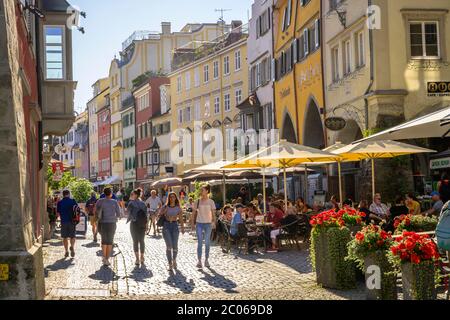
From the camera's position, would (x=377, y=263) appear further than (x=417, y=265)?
Yes

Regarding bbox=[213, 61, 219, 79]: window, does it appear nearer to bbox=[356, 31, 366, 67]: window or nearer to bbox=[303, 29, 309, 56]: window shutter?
bbox=[303, 29, 309, 56]: window shutter

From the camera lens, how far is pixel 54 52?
78.0ft

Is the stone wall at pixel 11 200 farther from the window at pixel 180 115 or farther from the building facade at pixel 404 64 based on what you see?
the window at pixel 180 115

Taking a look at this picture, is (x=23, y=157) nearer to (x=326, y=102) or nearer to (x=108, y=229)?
(x=108, y=229)

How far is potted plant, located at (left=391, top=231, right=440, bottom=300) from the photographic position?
31.1 feet

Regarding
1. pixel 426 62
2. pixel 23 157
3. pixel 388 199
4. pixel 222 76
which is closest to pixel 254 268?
pixel 23 157

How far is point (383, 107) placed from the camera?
2631 cm

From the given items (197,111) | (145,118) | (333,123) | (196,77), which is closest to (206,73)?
(196,77)

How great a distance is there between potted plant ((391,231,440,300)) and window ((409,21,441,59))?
17737 millimetres

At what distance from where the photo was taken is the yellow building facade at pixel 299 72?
3391 centimetres

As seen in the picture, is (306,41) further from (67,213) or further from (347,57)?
(67,213)

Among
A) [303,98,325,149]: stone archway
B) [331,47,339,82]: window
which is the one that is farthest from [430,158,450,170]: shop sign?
[303,98,325,149]: stone archway

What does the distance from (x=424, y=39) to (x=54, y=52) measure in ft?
39.3

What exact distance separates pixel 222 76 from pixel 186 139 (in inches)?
384
